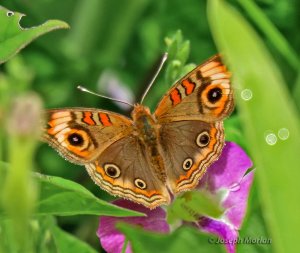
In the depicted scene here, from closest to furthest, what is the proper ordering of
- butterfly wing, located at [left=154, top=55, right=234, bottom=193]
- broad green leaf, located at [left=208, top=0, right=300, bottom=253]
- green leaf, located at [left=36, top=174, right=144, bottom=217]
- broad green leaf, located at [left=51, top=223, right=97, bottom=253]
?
broad green leaf, located at [left=208, top=0, right=300, bottom=253] < green leaf, located at [left=36, top=174, right=144, bottom=217] < broad green leaf, located at [left=51, top=223, right=97, bottom=253] < butterfly wing, located at [left=154, top=55, right=234, bottom=193]

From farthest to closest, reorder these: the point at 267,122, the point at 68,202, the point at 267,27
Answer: the point at 267,27
the point at 68,202
the point at 267,122

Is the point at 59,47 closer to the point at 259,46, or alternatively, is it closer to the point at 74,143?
the point at 74,143

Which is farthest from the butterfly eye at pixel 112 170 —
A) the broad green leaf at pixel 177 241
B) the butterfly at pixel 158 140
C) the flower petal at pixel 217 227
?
the broad green leaf at pixel 177 241

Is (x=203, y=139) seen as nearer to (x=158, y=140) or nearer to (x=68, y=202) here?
(x=158, y=140)

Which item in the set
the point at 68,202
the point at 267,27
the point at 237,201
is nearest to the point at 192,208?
the point at 68,202

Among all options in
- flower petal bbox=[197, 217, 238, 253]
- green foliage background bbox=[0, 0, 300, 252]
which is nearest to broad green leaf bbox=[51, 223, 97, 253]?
green foliage background bbox=[0, 0, 300, 252]

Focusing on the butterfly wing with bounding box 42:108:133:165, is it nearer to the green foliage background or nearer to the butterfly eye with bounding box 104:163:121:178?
the butterfly eye with bounding box 104:163:121:178

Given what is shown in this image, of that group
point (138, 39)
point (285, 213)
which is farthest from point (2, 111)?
point (138, 39)
